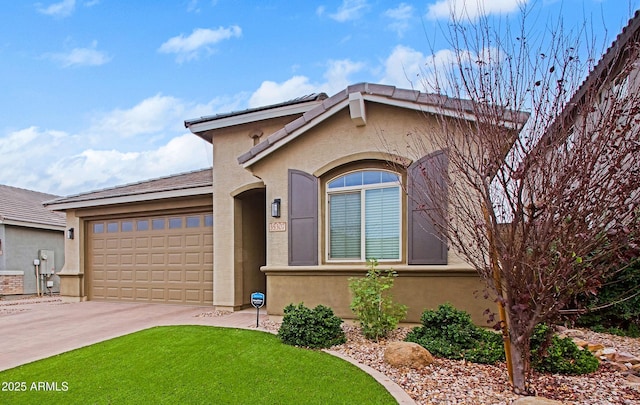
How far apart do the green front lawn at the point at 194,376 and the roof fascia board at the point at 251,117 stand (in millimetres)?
5941

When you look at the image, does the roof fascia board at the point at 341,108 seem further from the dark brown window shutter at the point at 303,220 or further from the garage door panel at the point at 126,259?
the garage door panel at the point at 126,259

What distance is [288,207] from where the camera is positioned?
886 cm

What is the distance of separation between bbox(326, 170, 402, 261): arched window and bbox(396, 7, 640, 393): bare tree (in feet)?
10.3

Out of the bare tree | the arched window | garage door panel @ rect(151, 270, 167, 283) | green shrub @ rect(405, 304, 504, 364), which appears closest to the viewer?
the bare tree

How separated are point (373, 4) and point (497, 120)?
19.1 feet

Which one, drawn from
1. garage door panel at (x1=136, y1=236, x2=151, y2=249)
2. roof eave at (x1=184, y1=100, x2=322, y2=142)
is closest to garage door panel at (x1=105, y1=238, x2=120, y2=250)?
garage door panel at (x1=136, y1=236, x2=151, y2=249)

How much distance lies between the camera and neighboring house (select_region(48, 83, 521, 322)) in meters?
7.69

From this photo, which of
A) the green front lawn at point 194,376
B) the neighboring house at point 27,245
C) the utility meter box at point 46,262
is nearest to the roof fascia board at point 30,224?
the neighboring house at point 27,245

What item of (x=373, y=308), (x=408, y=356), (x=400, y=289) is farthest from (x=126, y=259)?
(x=408, y=356)

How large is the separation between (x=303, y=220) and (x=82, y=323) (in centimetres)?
583

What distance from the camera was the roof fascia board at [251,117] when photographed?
10.5 metres

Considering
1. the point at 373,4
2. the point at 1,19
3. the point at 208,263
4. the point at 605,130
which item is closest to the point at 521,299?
the point at 605,130

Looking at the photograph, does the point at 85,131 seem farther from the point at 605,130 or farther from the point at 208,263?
the point at 605,130

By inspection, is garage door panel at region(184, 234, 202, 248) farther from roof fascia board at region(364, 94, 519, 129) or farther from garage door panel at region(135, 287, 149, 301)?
roof fascia board at region(364, 94, 519, 129)
